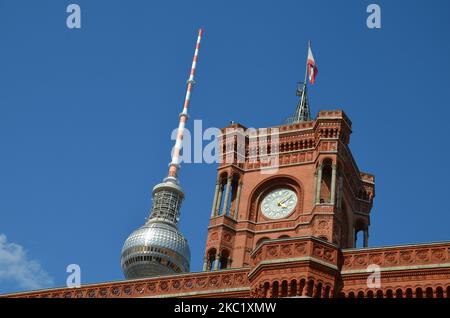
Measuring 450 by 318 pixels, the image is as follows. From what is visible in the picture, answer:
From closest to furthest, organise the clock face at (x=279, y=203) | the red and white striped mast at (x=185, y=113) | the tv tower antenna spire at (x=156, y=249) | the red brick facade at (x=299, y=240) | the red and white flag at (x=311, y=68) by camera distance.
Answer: the red brick facade at (x=299, y=240) → the clock face at (x=279, y=203) → the red and white flag at (x=311, y=68) → the tv tower antenna spire at (x=156, y=249) → the red and white striped mast at (x=185, y=113)

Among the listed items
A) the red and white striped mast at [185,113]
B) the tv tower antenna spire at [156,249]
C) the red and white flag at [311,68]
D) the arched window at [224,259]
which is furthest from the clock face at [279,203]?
the red and white striped mast at [185,113]

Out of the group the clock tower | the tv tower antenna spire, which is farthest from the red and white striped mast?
the clock tower

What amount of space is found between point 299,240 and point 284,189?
22045 mm

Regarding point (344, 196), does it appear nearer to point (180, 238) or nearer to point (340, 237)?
point (340, 237)

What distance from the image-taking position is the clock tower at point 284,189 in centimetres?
5541

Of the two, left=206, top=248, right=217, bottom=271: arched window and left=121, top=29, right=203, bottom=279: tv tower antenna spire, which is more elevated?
left=121, top=29, right=203, bottom=279: tv tower antenna spire

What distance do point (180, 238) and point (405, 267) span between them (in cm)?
4171

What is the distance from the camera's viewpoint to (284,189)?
58.7 metres

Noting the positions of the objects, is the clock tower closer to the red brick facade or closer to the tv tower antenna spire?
the red brick facade

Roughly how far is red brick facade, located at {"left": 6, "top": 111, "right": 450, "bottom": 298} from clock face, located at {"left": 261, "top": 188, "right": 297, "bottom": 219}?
0.40 metres

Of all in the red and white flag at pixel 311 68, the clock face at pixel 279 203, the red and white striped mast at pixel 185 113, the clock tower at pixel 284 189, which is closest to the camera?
the clock tower at pixel 284 189

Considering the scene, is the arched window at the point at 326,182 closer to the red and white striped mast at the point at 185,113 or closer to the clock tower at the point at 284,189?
the clock tower at the point at 284,189

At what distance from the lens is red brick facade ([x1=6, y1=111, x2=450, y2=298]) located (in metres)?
35.5
